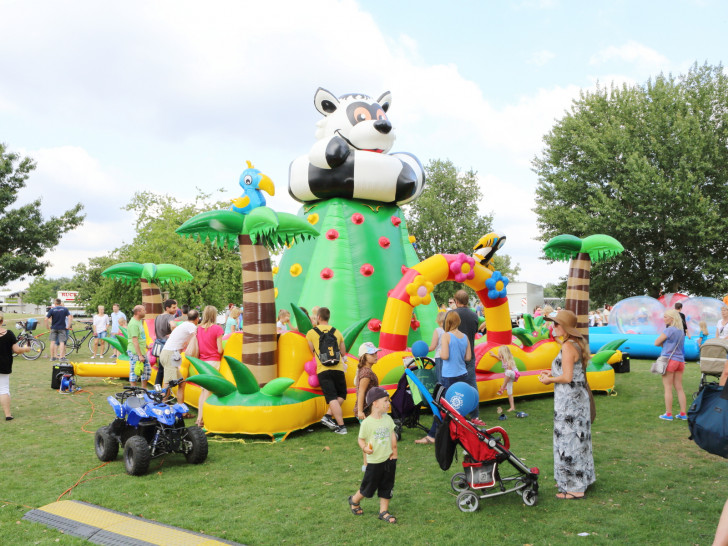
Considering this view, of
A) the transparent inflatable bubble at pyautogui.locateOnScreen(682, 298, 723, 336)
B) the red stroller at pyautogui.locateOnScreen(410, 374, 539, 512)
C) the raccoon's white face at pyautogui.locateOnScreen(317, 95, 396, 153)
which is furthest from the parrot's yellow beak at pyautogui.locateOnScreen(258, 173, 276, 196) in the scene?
the transparent inflatable bubble at pyautogui.locateOnScreen(682, 298, 723, 336)

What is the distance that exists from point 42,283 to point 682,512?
8319cm

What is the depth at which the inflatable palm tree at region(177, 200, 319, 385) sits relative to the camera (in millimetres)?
7305

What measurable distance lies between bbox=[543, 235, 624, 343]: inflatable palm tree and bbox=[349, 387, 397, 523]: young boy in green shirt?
7.23 meters

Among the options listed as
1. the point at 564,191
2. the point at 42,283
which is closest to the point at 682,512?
the point at 564,191

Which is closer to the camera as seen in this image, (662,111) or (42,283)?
(662,111)

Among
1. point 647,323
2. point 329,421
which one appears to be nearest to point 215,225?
point 329,421

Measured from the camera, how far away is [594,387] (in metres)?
9.94

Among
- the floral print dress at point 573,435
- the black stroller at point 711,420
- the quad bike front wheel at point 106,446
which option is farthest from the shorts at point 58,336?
the black stroller at point 711,420

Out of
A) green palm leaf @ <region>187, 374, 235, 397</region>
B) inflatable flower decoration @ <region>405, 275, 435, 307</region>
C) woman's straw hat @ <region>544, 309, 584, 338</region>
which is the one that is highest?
inflatable flower decoration @ <region>405, 275, 435, 307</region>

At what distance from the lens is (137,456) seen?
5.43 metres

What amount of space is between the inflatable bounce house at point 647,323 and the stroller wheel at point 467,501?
1214 cm

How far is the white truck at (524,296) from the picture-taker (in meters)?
27.5

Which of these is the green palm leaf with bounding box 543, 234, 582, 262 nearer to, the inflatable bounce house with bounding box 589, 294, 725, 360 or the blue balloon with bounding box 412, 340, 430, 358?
the blue balloon with bounding box 412, 340, 430, 358

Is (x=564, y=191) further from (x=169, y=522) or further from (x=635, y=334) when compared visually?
(x=169, y=522)
